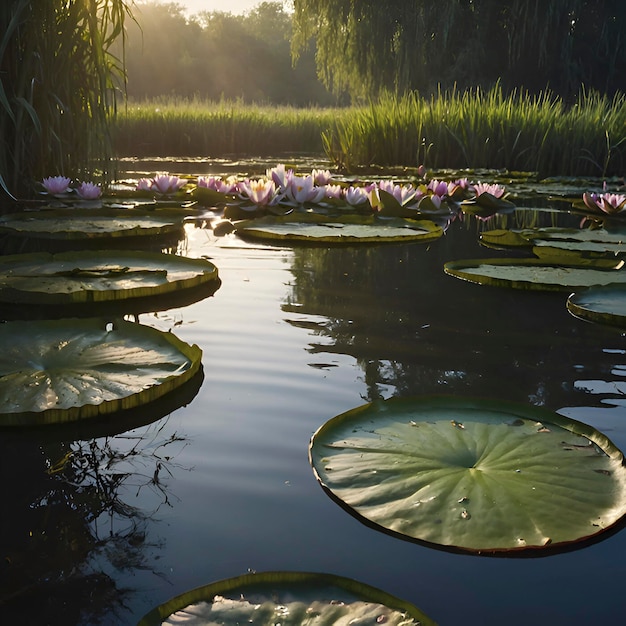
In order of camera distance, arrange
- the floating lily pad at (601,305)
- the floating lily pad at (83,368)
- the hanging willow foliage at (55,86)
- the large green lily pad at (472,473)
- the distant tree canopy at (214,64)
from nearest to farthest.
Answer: the large green lily pad at (472,473) → the floating lily pad at (83,368) → the floating lily pad at (601,305) → the hanging willow foliage at (55,86) → the distant tree canopy at (214,64)

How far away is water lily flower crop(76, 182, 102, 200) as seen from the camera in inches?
126

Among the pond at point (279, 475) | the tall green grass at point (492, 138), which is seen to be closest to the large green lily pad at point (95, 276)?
the pond at point (279, 475)

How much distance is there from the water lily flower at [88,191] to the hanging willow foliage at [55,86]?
0.14 meters

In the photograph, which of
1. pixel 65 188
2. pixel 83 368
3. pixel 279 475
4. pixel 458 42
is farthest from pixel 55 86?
pixel 458 42

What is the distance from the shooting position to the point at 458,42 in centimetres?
1107

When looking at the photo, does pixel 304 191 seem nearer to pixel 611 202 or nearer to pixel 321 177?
pixel 321 177

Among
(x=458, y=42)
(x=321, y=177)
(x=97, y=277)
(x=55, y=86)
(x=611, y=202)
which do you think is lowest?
(x=97, y=277)

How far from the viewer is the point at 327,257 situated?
2.37 metres

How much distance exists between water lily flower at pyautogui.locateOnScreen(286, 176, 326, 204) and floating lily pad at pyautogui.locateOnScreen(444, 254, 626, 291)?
1.34m

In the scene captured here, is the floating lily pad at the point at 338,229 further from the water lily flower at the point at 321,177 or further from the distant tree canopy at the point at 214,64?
the distant tree canopy at the point at 214,64

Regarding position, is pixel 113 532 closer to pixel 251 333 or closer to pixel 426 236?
pixel 251 333

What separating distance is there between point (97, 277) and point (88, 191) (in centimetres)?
168

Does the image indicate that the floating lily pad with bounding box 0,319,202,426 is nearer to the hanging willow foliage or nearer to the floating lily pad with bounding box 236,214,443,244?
the floating lily pad with bounding box 236,214,443,244

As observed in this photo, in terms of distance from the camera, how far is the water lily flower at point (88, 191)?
3209mm
